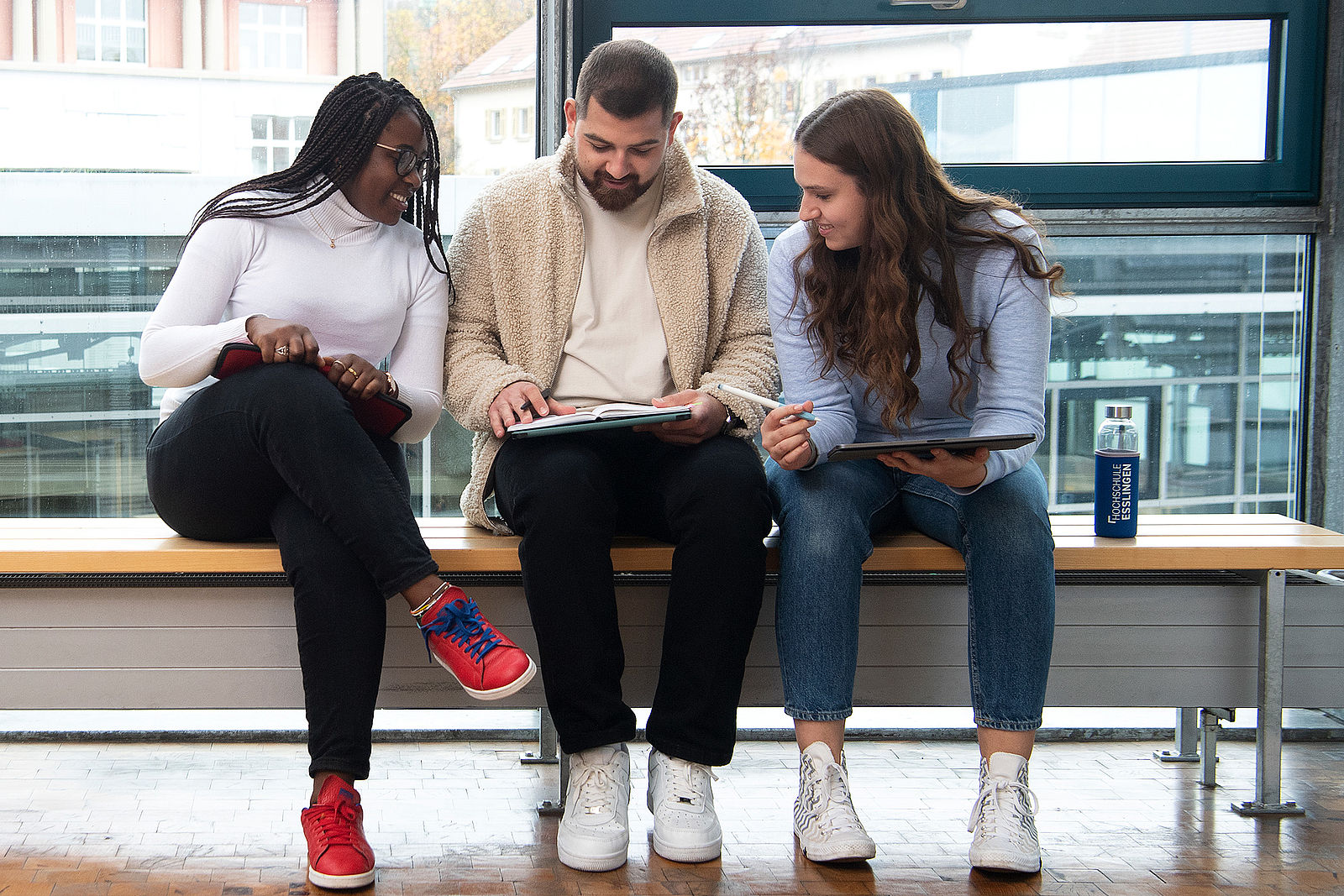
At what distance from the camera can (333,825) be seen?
1.63m

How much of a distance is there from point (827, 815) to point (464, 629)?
1.91 feet

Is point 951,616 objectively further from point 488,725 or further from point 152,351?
point 152,351

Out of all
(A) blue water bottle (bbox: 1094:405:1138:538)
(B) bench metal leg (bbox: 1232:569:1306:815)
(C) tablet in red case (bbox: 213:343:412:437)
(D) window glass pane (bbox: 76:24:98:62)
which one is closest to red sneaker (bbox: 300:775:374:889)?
(C) tablet in red case (bbox: 213:343:412:437)

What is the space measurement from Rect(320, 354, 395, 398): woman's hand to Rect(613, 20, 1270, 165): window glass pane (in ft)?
3.36

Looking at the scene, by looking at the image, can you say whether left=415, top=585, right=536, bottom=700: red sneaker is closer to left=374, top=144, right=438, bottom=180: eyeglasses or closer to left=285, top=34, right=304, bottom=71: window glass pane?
left=374, top=144, right=438, bottom=180: eyeglasses

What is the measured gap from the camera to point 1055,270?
5.98 feet

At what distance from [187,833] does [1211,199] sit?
235 centimetres

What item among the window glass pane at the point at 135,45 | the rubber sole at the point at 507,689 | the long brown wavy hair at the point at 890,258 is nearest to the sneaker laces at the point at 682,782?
the rubber sole at the point at 507,689

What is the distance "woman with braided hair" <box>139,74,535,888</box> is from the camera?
1.65 meters

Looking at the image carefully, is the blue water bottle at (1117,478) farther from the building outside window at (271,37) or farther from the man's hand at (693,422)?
the building outside window at (271,37)

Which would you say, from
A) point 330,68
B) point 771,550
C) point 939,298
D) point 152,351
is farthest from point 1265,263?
point 152,351

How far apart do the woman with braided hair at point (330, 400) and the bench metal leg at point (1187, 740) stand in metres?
1.37

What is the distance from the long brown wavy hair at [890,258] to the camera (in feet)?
5.87

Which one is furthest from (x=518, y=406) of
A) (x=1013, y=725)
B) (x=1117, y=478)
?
(x=1117, y=478)
